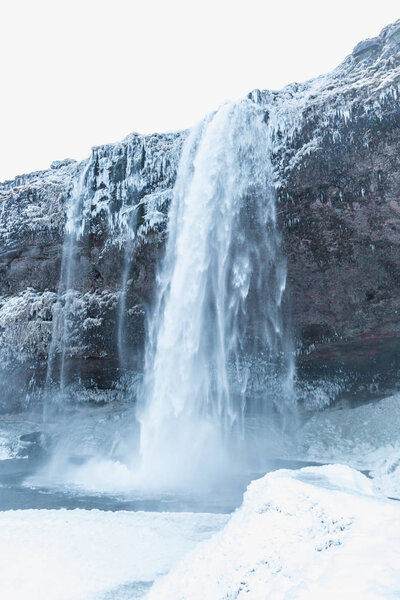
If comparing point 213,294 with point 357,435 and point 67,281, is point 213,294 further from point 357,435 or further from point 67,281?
point 357,435

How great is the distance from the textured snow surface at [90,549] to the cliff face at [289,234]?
972cm

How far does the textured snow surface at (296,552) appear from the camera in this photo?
3.09 metres

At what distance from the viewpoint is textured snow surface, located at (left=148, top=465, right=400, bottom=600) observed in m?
3.09

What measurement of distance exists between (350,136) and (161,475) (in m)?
11.3

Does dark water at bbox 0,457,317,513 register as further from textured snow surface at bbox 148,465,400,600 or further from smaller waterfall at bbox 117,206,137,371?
smaller waterfall at bbox 117,206,137,371

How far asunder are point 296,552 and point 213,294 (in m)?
12.2

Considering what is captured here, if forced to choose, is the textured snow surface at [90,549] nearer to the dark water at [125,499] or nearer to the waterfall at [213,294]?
the dark water at [125,499]

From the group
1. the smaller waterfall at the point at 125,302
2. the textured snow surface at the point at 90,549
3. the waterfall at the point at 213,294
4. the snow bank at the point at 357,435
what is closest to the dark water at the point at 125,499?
the textured snow surface at the point at 90,549

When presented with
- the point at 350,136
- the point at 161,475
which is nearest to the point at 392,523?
the point at 161,475

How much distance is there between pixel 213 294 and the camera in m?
16.0

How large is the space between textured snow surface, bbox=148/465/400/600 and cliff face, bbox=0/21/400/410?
418 inches

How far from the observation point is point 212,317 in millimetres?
16469

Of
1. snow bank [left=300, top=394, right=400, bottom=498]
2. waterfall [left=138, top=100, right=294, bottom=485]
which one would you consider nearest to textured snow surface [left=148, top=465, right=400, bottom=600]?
waterfall [left=138, top=100, right=294, bottom=485]

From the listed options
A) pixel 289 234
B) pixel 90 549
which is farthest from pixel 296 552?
pixel 289 234
